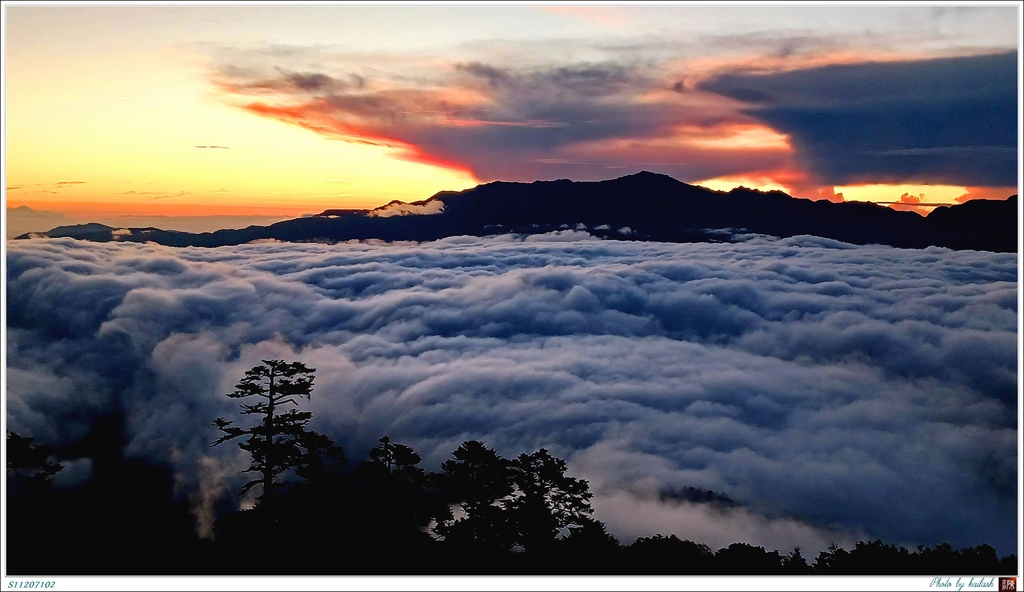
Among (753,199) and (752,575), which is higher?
(753,199)

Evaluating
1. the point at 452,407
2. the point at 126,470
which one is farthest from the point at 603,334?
the point at 126,470

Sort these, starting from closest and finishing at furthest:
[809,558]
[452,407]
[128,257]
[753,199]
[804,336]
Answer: [809,558] < [452,407] < [128,257] < [804,336] < [753,199]

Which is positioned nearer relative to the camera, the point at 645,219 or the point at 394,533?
the point at 394,533

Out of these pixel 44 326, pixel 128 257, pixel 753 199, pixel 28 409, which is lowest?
pixel 28 409

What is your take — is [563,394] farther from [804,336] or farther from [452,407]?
[804,336]

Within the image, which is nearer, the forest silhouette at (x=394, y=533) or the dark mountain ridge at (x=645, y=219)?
the forest silhouette at (x=394, y=533)
